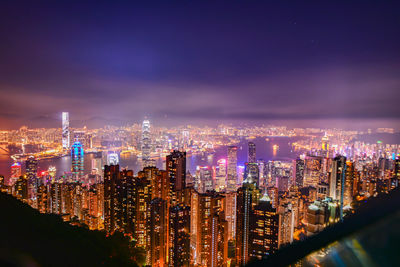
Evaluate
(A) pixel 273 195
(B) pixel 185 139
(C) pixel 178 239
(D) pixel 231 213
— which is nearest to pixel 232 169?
(B) pixel 185 139

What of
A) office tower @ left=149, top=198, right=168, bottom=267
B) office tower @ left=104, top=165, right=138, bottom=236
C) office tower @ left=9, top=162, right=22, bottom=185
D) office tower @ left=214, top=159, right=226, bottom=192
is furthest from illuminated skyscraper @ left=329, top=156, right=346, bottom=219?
office tower @ left=9, top=162, right=22, bottom=185

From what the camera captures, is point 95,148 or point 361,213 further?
point 95,148

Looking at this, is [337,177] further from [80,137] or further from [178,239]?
[80,137]

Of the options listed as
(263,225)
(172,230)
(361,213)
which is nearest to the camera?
(361,213)

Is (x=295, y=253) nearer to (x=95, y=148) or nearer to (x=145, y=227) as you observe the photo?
(x=145, y=227)

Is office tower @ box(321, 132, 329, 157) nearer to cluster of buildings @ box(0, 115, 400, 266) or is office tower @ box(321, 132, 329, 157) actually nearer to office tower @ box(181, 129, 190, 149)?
cluster of buildings @ box(0, 115, 400, 266)

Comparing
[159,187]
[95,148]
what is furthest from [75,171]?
[159,187]

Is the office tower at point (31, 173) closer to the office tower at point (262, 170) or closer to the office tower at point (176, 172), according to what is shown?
the office tower at point (176, 172)
